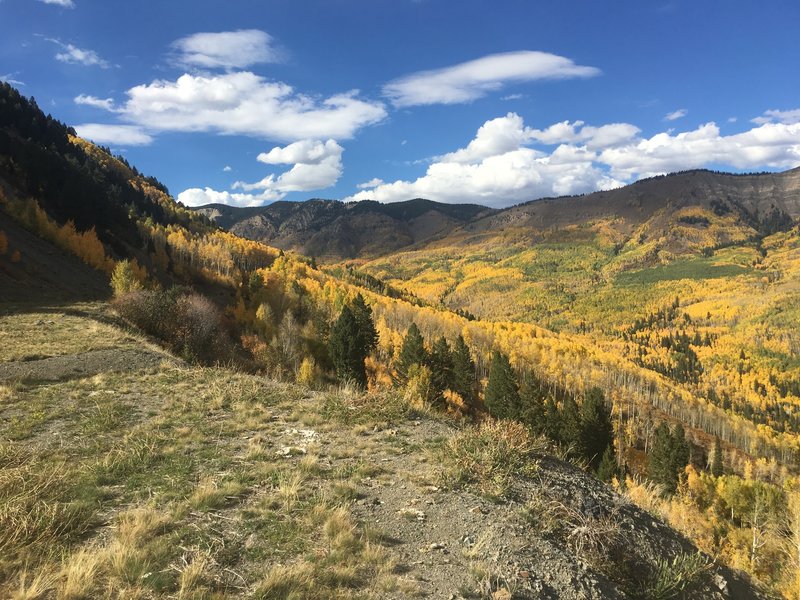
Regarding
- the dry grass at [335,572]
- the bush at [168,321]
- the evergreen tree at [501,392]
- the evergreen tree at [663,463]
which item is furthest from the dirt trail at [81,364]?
the evergreen tree at [663,463]

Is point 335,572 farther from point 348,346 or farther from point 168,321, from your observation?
point 348,346

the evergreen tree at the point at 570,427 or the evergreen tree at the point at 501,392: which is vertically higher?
the evergreen tree at the point at 501,392

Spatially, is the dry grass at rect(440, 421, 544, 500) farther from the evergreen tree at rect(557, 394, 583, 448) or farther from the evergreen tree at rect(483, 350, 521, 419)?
the evergreen tree at rect(483, 350, 521, 419)

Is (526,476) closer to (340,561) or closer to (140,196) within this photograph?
(340,561)

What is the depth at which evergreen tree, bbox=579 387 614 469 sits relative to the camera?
2266 inches

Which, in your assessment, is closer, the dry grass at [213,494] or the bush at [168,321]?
the dry grass at [213,494]

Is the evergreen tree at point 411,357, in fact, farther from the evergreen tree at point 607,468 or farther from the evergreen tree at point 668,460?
the evergreen tree at point 668,460

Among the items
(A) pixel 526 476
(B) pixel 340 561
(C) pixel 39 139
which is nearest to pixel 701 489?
(A) pixel 526 476

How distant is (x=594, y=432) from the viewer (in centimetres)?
5997

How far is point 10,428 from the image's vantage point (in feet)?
38.2

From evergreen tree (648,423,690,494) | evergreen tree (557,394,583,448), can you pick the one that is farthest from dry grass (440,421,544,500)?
evergreen tree (648,423,690,494)

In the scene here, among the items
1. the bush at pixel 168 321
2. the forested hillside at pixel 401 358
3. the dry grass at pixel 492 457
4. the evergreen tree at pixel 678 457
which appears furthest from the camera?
the evergreen tree at pixel 678 457

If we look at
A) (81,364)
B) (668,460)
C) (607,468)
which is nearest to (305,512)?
(81,364)

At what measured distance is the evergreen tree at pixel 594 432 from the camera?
189ft
